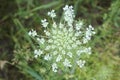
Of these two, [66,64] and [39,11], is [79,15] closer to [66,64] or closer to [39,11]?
[39,11]

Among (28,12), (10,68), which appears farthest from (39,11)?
(10,68)

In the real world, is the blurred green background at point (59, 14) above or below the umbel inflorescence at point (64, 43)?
above

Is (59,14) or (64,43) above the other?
(59,14)

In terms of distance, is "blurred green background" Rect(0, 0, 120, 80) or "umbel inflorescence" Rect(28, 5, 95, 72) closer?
"umbel inflorescence" Rect(28, 5, 95, 72)

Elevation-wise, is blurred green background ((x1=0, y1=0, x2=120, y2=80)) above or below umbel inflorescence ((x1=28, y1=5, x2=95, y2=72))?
above

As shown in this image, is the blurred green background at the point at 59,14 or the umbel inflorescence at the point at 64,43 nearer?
the umbel inflorescence at the point at 64,43

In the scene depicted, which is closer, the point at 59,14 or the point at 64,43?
the point at 64,43

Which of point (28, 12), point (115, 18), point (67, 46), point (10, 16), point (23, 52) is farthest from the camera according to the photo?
point (10, 16)

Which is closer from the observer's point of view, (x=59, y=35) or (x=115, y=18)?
(x=59, y=35)
